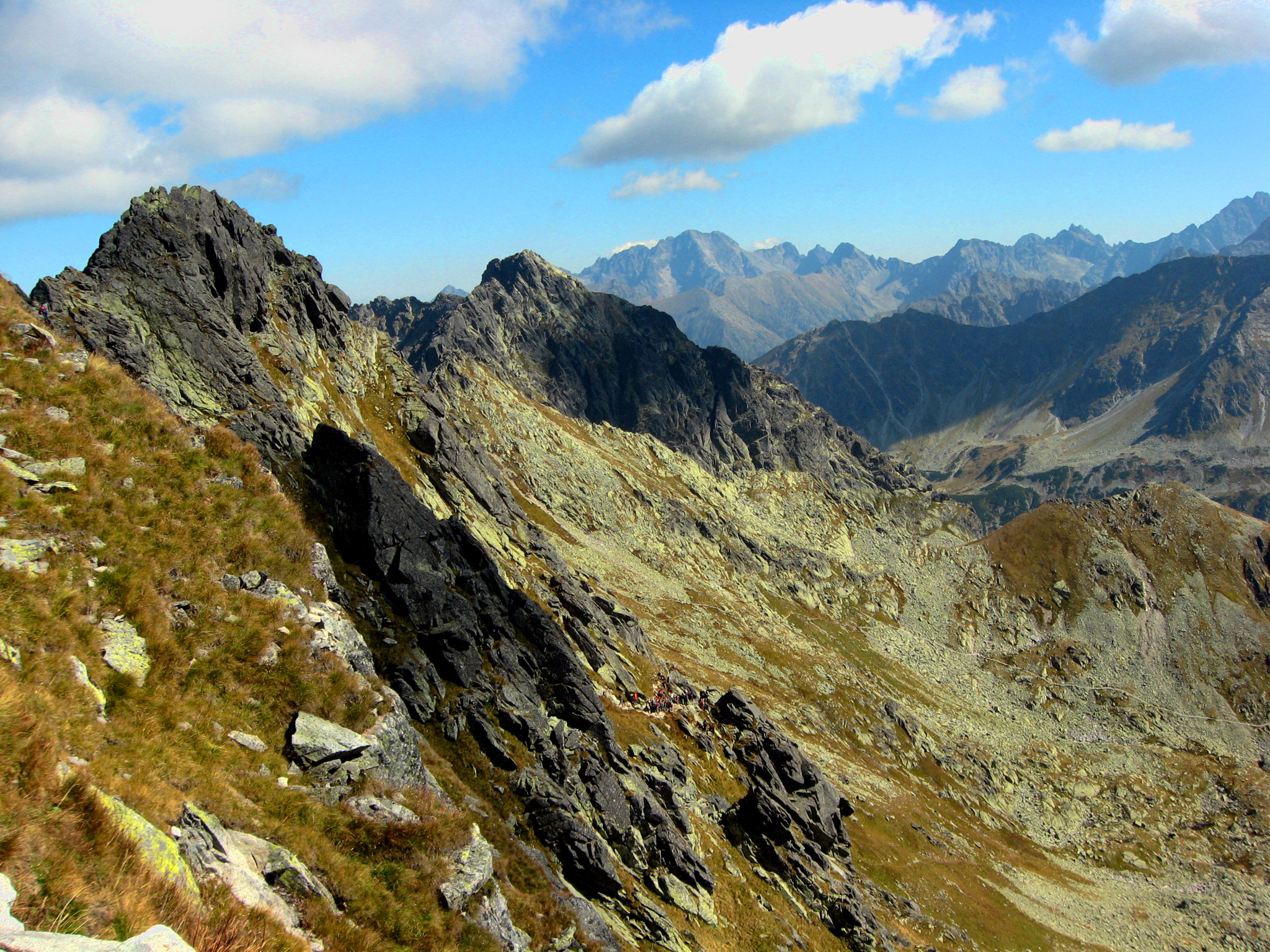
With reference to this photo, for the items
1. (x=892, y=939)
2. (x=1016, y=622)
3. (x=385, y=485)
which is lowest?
(x=1016, y=622)

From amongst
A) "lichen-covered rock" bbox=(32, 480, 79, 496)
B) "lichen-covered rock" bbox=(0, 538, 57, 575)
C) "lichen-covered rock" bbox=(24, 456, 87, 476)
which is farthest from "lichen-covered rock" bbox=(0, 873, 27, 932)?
"lichen-covered rock" bbox=(24, 456, 87, 476)

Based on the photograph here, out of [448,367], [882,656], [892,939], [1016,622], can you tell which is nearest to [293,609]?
[892,939]

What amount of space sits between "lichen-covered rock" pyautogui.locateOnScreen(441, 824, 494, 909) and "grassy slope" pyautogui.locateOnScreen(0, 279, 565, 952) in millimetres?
335

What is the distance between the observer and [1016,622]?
146625mm

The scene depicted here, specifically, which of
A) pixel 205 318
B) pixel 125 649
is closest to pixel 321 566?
pixel 125 649

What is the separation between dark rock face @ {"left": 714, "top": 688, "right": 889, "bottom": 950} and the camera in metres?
39.0

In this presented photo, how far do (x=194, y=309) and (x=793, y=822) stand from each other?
2254 inches

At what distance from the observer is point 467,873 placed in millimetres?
16766

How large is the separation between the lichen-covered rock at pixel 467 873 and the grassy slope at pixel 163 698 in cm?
33

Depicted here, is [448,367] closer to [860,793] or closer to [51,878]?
[860,793]

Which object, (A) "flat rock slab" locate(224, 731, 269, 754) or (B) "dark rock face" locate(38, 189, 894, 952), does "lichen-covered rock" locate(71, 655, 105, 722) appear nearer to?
(A) "flat rock slab" locate(224, 731, 269, 754)

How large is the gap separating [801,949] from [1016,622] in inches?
5366

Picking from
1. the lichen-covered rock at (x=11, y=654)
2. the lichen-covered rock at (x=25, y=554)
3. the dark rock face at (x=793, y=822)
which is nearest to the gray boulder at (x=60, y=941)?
the lichen-covered rock at (x=11, y=654)

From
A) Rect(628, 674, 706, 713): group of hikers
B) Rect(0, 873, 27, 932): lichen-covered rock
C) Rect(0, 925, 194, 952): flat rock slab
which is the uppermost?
Rect(0, 873, 27, 932): lichen-covered rock
